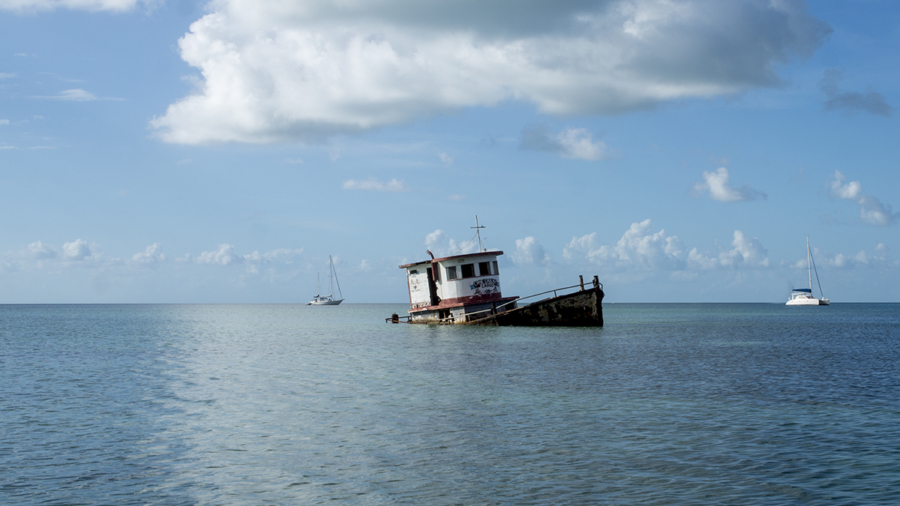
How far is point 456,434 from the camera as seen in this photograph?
13203 mm

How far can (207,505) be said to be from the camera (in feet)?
29.6

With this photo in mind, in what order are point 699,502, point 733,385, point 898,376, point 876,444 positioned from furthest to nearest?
point 898,376, point 733,385, point 876,444, point 699,502

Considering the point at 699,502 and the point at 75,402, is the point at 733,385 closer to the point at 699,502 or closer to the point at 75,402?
the point at 699,502

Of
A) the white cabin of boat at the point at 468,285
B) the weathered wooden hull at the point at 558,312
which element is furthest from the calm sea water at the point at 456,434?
the white cabin of boat at the point at 468,285

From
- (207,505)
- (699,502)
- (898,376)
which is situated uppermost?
(207,505)

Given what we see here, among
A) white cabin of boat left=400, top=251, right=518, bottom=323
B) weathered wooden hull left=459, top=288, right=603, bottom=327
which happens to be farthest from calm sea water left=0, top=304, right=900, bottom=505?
white cabin of boat left=400, top=251, right=518, bottom=323

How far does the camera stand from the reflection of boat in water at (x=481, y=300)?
43.9 meters

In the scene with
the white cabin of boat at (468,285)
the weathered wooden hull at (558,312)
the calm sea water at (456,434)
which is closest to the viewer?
the calm sea water at (456,434)

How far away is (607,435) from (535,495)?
404cm

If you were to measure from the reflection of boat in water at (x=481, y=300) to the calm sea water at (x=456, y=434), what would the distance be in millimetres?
17214

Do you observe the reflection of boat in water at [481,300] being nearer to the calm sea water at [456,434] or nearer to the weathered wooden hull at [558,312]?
the weathered wooden hull at [558,312]

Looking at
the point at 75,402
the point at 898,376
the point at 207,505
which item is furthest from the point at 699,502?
the point at 898,376

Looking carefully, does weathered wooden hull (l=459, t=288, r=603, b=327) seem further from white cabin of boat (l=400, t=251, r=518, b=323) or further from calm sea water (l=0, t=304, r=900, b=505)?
calm sea water (l=0, t=304, r=900, b=505)

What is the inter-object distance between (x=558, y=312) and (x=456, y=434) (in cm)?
3156
